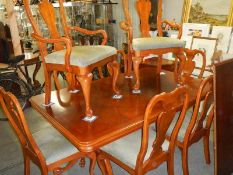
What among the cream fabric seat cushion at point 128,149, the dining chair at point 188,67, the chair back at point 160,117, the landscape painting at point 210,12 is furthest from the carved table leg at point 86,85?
the landscape painting at point 210,12

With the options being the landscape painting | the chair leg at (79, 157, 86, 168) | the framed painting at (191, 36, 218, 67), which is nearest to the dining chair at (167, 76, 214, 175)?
the chair leg at (79, 157, 86, 168)

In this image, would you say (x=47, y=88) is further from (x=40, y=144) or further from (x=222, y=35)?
(x=222, y=35)

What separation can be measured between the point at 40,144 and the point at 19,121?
369 mm

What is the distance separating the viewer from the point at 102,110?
63.4 inches

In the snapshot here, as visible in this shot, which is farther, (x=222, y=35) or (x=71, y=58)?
(x=222, y=35)

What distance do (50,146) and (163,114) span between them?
88cm

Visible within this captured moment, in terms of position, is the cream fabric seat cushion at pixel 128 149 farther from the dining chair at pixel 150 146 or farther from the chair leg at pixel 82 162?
the chair leg at pixel 82 162

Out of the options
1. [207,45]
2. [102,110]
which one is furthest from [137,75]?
[207,45]

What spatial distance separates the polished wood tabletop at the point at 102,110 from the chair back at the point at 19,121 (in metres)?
0.18

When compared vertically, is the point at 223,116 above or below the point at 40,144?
above

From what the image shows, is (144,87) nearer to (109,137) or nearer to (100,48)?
(100,48)

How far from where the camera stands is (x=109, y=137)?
4.20 feet

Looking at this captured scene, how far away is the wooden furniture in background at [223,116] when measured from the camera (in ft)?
4.74

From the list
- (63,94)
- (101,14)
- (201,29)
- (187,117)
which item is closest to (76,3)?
(101,14)
